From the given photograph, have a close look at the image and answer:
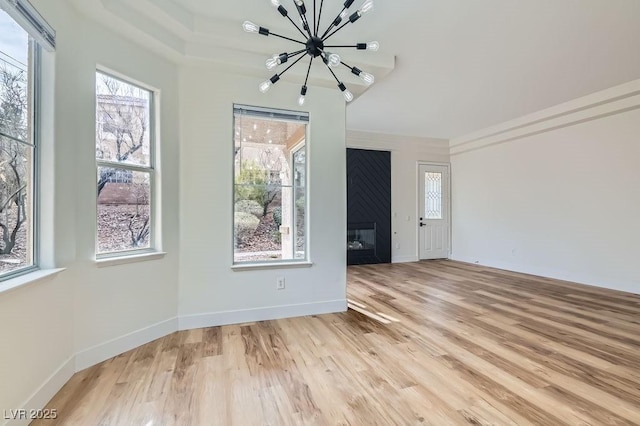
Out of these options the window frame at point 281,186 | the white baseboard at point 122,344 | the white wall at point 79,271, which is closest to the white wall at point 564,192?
the window frame at point 281,186

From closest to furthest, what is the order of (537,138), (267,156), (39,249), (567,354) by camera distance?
1. (39,249)
2. (567,354)
3. (267,156)
4. (537,138)

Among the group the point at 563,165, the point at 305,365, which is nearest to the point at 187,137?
the point at 305,365

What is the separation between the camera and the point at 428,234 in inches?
277

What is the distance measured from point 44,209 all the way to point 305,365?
6.85 ft

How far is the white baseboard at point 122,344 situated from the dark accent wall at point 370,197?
417 cm

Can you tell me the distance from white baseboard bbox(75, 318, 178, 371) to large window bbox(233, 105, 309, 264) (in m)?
0.88

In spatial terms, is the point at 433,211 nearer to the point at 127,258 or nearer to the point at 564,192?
the point at 564,192

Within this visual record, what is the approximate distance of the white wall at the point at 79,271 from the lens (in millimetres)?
1638

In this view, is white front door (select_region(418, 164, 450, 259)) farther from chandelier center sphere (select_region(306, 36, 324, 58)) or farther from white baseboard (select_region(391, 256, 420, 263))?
chandelier center sphere (select_region(306, 36, 324, 58))

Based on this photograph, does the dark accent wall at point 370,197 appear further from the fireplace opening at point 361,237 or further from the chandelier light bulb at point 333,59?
the chandelier light bulb at point 333,59

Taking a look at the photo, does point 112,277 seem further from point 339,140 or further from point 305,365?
point 339,140

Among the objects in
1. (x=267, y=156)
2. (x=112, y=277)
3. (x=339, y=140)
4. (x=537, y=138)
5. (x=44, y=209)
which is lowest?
(x=112, y=277)

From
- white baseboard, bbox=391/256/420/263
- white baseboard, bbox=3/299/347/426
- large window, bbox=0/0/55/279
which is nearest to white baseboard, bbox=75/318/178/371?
white baseboard, bbox=3/299/347/426

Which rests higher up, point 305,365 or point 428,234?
point 428,234
